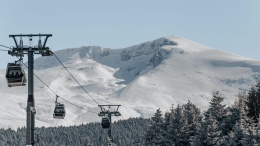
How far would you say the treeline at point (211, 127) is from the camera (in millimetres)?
52566

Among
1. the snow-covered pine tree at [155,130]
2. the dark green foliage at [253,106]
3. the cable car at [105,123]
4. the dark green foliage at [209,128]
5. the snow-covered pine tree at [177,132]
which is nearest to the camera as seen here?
the dark green foliage at [209,128]

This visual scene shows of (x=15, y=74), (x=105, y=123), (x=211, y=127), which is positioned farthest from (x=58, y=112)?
(x=105, y=123)

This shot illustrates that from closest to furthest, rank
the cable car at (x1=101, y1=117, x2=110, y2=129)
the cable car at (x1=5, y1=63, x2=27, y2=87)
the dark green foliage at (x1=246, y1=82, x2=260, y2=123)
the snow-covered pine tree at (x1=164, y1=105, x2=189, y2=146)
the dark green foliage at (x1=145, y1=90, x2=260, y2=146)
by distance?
the cable car at (x1=5, y1=63, x2=27, y2=87)
the dark green foliage at (x1=145, y1=90, x2=260, y2=146)
the snow-covered pine tree at (x1=164, y1=105, x2=189, y2=146)
the cable car at (x1=101, y1=117, x2=110, y2=129)
the dark green foliage at (x1=246, y1=82, x2=260, y2=123)

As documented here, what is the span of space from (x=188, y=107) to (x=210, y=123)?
1553cm

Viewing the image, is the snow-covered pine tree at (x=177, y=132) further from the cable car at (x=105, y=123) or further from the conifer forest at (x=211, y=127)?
the cable car at (x=105, y=123)

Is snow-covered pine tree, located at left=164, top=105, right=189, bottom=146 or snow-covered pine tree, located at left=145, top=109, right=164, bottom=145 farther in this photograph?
snow-covered pine tree, located at left=145, top=109, right=164, bottom=145

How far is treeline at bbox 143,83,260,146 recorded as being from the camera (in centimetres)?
5257

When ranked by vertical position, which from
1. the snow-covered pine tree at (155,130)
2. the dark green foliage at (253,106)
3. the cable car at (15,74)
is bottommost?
the snow-covered pine tree at (155,130)

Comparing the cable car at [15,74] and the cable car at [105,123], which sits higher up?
the cable car at [15,74]

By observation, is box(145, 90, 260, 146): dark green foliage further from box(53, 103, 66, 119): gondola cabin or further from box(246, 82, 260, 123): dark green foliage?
box(53, 103, 66, 119): gondola cabin

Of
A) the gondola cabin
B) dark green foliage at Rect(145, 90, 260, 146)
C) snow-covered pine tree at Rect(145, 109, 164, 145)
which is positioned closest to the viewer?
the gondola cabin

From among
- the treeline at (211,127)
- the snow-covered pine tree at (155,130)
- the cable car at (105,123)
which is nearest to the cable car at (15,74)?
the treeline at (211,127)

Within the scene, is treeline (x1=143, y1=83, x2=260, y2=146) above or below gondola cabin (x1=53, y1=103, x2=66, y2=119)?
below

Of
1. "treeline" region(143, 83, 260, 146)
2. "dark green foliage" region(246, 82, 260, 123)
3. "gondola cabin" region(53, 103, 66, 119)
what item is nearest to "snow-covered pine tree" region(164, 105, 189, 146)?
"treeline" region(143, 83, 260, 146)
